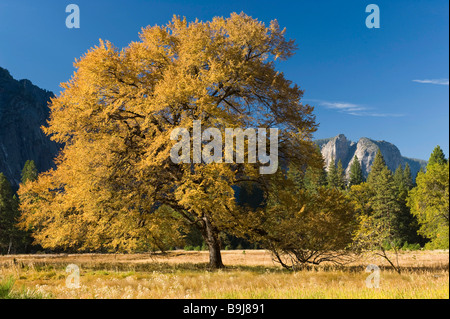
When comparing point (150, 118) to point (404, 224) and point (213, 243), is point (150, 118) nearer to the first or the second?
point (213, 243)

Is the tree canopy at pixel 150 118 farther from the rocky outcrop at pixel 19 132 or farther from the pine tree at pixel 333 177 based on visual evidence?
the rocky outcrop at pixel 19 132

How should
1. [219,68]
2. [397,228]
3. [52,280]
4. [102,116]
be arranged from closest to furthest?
[52,280] < [219,68] < [102,116] < [397,228]

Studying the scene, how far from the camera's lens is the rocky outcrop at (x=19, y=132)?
141m

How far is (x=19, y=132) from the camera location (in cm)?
15362

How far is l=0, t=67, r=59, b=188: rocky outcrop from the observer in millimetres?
141250

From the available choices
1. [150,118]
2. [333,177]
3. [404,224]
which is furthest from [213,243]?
[333,177]

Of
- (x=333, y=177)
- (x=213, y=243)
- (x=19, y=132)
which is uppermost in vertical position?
(x=19, y=132)

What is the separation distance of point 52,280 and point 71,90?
8.08 meters

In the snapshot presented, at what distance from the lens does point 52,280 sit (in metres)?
10.6

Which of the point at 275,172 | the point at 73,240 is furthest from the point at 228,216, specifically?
the point at 73,240

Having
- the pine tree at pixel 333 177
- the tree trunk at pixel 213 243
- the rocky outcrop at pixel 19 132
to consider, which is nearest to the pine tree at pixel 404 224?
the pine tree at pixel 333 177

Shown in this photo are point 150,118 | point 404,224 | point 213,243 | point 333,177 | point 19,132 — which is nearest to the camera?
point 150,118
